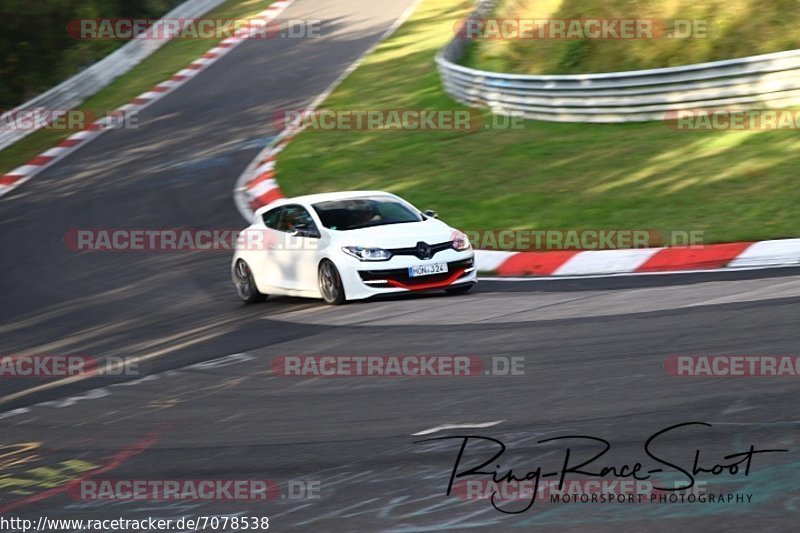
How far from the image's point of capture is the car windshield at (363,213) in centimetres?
1499

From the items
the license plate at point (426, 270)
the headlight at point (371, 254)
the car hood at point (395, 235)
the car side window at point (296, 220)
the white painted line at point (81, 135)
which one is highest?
the white painted line at point (81, 135)

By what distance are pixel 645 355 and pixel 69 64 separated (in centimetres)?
2784

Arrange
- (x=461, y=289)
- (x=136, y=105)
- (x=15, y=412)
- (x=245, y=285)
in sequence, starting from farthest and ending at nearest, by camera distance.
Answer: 1. (x=136, y=105)
2. (x=245, y=285)
3. (x=461, y=289)
4. (x=15, y=412)

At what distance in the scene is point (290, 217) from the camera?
51.4ft

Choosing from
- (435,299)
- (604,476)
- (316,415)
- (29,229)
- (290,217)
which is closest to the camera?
(604,476)

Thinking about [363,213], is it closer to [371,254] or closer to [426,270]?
[371,254]

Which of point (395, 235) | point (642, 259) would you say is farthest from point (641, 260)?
point (395, 235)

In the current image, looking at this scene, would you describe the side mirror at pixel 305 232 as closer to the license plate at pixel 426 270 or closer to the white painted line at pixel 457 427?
the license plate at pixel 426 270

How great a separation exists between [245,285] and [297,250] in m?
1.19

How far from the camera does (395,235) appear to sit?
566 inches

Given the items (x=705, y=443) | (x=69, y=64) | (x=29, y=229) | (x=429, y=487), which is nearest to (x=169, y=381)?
(x=429, y=487)

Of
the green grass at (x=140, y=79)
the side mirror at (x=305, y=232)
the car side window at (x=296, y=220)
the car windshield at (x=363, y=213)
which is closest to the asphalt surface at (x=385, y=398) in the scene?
the side mirror at (x=305, y=232)

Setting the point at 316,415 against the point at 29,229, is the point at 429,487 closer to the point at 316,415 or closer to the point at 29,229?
the point at 316,415

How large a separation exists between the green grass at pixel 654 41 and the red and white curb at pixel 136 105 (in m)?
9.14
